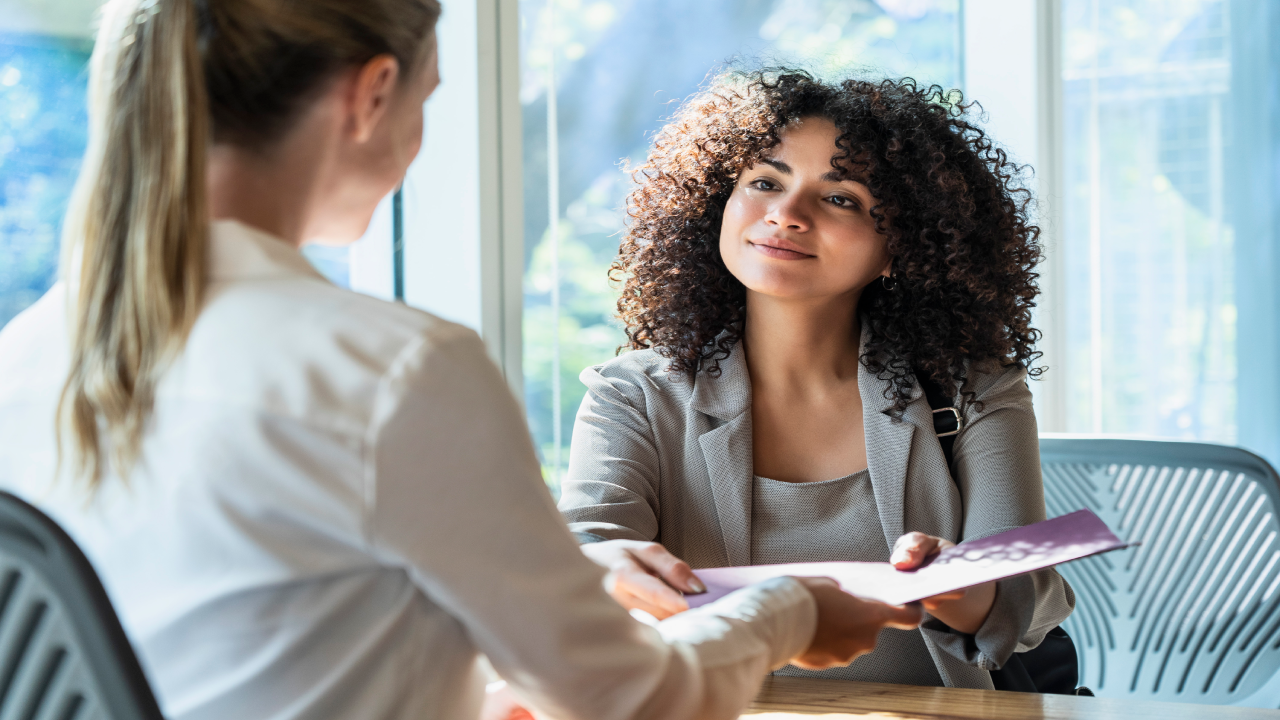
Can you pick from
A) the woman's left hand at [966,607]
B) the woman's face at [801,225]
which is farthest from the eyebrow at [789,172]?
the woman's left hand at [966,607]

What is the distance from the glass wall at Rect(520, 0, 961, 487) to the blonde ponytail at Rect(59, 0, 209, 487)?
4.68 ft

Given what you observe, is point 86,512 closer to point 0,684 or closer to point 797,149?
point 0,684

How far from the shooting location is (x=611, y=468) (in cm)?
158

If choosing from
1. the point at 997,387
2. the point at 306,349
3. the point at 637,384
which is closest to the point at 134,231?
the point at 306,349

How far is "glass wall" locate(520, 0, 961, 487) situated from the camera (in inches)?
85.5

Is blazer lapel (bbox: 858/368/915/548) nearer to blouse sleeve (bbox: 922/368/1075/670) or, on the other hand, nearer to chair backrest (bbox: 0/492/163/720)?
blouse sleeve (bbox: 922/368/1075/670)

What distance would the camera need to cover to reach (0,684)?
0.54m

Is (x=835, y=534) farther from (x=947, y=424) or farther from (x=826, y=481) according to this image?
(x=947, y=424)

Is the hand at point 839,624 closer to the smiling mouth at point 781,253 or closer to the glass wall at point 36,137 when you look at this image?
the smiling mouth at point 781,253

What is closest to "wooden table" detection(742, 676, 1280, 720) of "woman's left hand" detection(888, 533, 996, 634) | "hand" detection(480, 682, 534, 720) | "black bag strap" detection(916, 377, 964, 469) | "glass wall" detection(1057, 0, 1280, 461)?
"woman's left hand" detection(888, 533, 996, 634)

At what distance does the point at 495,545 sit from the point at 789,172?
1.19 m

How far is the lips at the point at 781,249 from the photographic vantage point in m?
1.62

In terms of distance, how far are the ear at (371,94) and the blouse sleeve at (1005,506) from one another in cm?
103

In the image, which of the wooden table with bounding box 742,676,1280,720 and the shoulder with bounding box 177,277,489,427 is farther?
the wooden table with bounding box 742,676,1280,720
